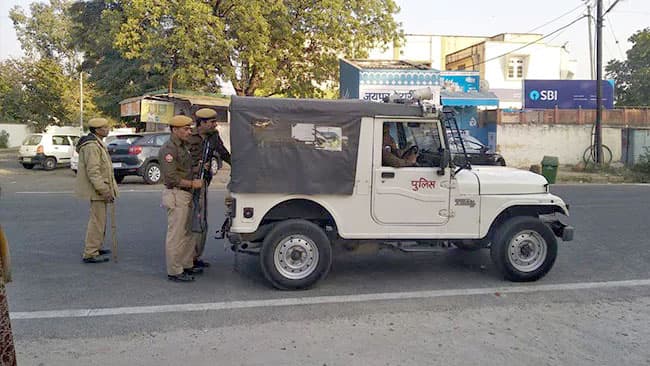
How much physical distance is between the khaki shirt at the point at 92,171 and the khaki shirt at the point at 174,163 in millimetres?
1193

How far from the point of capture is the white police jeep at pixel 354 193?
574 cm

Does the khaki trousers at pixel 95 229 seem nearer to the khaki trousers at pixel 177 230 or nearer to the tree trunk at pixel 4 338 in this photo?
the khaki trousers at pixel 177 230

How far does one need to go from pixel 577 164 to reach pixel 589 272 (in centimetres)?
1860

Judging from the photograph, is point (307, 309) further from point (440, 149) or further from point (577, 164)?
point (577, 164)

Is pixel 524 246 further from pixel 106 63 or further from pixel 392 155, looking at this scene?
pixel 106 63

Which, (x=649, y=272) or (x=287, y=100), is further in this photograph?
(x=649, y=272)

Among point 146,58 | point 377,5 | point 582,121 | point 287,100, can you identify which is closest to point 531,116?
point 582,121

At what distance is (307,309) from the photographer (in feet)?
17.4

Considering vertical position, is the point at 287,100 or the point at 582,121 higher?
the point at 582,121

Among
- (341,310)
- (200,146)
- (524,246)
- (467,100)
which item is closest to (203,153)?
(200,146)

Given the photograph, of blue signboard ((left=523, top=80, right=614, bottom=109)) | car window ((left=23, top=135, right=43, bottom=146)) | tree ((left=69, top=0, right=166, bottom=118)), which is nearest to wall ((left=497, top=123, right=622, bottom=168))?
blue signboard ((left=523, top=80, right=614, bottom=109))

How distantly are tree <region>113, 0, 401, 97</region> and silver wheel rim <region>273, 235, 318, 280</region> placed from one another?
17.4 m

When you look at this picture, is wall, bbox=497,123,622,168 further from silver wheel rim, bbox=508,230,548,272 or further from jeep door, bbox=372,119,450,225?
jeep door, bbox=372,119,450,225

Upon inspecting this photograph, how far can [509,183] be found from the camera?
241 inches
